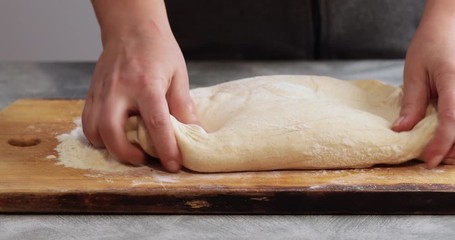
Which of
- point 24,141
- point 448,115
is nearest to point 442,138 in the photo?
point 448,115

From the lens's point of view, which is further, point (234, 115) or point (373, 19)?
point (373, 19)

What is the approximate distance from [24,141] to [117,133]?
0.80ft

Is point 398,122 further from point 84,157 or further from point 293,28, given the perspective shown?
point 293,28

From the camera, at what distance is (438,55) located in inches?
46.6

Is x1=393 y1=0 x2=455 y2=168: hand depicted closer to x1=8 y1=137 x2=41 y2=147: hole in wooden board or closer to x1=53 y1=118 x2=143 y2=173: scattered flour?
x1=53 y1=118 x2=143 y2=173: scattered flour

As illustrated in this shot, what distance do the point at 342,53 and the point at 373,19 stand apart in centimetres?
12

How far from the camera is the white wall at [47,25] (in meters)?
2.91

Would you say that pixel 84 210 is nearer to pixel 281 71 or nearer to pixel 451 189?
pixel 451 189

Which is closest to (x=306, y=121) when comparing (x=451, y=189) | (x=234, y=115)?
(x=234, y=115)

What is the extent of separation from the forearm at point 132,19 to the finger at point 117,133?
171mm

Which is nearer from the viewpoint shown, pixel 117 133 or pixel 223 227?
pixel 223 227

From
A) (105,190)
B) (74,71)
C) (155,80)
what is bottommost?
(74,71)

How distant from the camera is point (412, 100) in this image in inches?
46.3

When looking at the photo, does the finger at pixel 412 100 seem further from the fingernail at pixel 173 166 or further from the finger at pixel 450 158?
the fingernail at pixel 173 166
